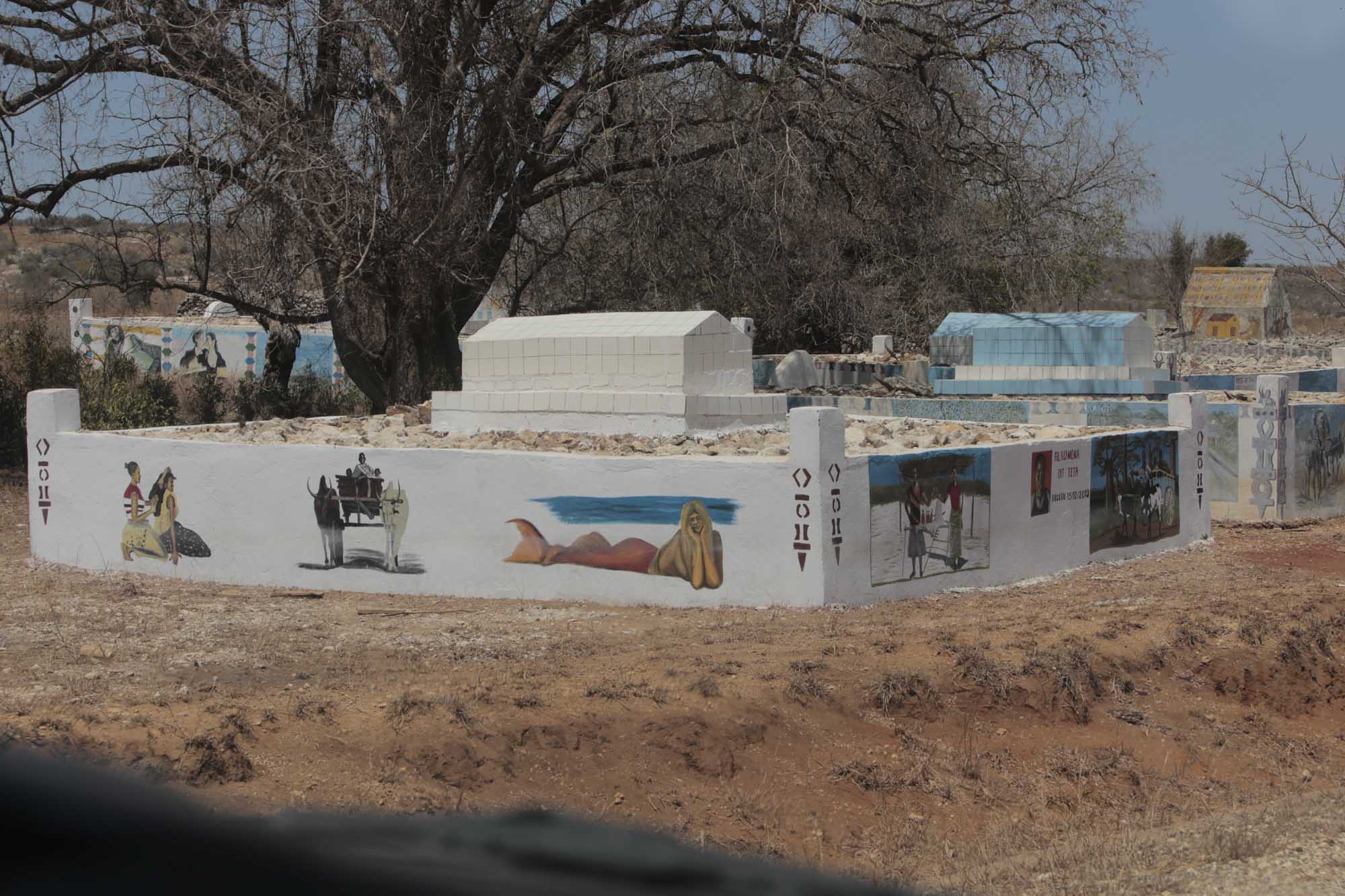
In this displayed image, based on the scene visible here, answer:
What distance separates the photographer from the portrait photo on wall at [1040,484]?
14.1m

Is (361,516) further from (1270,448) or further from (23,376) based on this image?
(1270,448)

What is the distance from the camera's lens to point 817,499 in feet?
38.5

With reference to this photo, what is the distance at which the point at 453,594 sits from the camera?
13180 millimetres

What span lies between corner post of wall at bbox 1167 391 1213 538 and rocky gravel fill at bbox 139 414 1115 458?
1575 millimetres

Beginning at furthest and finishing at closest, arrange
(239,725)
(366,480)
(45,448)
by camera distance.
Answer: (45,448), (366,480), (239,725)

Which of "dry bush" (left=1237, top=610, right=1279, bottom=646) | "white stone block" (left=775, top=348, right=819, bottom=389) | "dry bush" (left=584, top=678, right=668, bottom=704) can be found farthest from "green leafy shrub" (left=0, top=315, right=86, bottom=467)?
"dry bush" (left=1237, top=610, right=1279, bottom=646)

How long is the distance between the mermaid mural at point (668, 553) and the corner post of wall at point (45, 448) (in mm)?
6710

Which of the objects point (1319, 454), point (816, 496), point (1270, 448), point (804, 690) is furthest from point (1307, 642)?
point (1319, 454)

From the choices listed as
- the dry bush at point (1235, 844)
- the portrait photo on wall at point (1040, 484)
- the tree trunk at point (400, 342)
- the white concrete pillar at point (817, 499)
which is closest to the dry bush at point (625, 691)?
the dry bush at point (1235, 844)

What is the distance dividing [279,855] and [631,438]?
1327 cm

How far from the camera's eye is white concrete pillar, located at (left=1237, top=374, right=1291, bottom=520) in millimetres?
Result: 19094

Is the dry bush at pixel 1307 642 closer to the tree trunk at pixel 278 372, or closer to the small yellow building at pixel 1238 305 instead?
the tree trunk at pixel 278 372

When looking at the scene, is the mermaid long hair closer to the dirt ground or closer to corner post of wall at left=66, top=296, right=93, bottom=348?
the dirt ground

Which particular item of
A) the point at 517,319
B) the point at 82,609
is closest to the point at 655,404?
the point at 517,319
